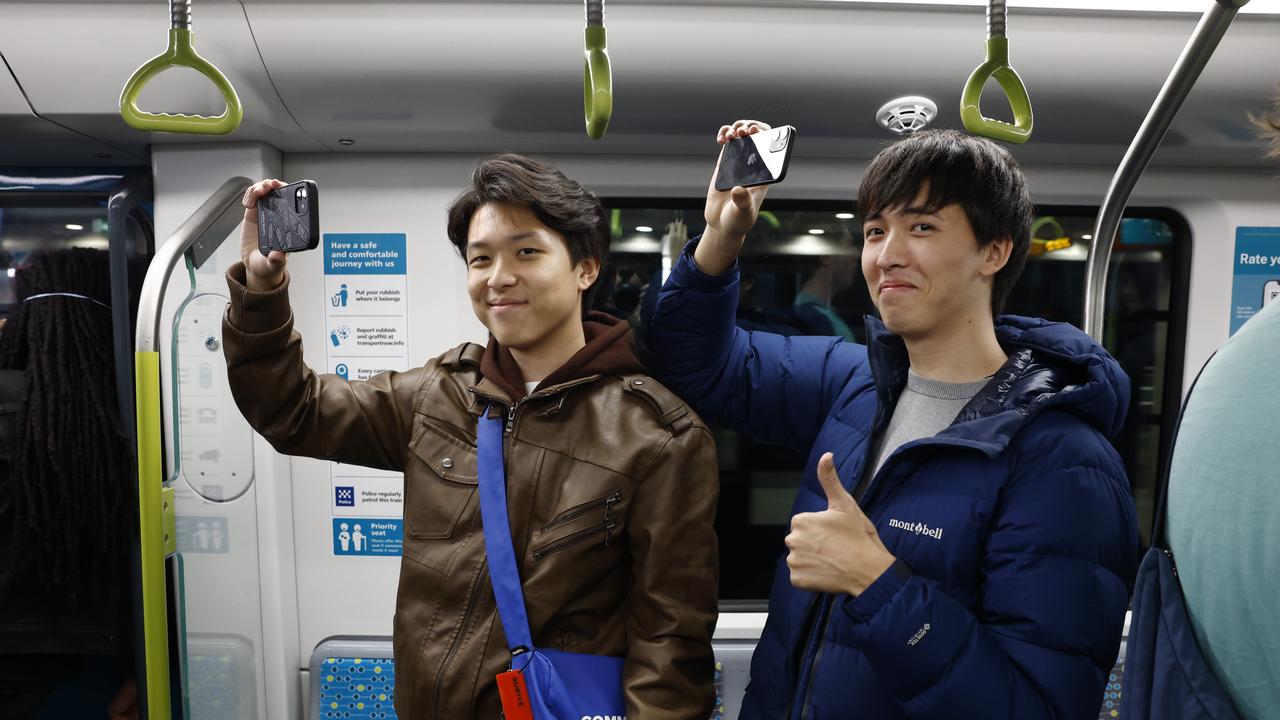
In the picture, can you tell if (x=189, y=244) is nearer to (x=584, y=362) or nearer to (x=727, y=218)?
(x=584, y=362)

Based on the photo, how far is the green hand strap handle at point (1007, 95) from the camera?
126 cm

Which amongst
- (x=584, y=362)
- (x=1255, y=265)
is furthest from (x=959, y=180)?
(x=1255, y=265)

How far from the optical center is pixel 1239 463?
2.27 ft

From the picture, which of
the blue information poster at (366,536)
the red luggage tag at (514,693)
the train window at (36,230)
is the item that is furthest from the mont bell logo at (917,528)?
the train window at (36,230)

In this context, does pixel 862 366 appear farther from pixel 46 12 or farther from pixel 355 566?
pixel 46 12

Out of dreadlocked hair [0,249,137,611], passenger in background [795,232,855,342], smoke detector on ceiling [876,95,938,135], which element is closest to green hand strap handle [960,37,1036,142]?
smoke detector on ceiling [876,95,938,135]

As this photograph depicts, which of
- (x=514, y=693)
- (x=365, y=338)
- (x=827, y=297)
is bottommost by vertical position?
(x=514, y=693)

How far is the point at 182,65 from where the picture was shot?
1.22 meters

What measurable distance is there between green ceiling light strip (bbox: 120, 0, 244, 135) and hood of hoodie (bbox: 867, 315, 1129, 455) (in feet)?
4.14

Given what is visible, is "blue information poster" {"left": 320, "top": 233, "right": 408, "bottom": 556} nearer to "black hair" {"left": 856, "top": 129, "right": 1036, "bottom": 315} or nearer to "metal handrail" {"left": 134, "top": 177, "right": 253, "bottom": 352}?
"metal handrail" {"left": 134, "top": 177, "right": 253, "bottom": 352}

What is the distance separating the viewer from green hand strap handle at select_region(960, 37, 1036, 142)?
1265 millimetres

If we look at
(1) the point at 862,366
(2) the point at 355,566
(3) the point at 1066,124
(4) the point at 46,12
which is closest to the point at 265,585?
(2) the point at 355,566

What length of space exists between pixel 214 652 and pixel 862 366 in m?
2.10

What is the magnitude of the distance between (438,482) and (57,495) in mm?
1778
